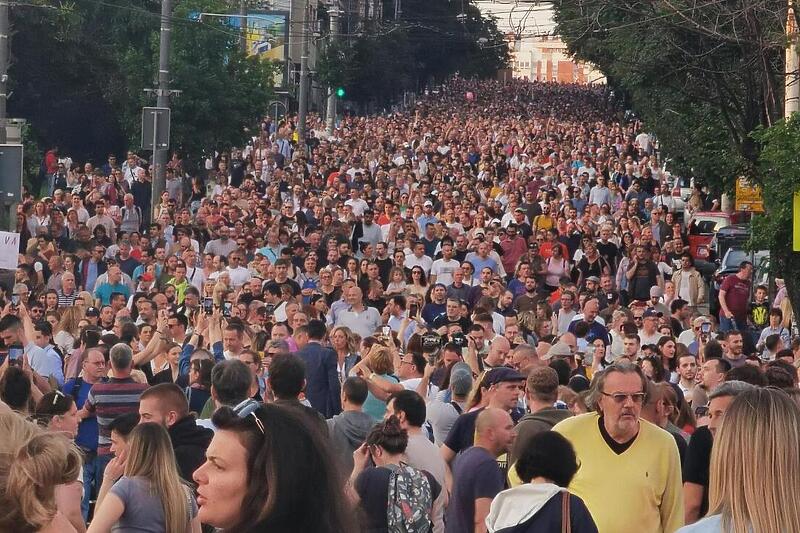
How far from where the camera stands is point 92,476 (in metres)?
11.3

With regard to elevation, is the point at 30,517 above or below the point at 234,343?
above

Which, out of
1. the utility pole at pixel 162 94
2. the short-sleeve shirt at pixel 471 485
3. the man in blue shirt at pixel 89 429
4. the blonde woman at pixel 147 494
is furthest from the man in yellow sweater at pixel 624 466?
the utility pole at pixel 162 94

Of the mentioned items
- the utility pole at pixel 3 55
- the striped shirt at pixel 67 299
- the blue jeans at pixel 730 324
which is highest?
the utility pole at pixel 3 55

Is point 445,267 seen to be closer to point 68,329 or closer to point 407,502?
point 68,329

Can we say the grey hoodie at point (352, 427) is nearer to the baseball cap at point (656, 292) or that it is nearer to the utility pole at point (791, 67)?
the utility pole at point (791, 67)

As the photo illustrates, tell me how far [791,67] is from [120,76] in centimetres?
2690

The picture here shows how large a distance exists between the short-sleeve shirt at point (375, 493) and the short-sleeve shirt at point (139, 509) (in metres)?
1.09

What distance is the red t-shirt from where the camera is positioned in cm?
2284

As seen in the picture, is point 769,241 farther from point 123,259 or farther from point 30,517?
point 30,517

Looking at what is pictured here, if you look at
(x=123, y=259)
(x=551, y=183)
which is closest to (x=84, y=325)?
(x=123, y=259)

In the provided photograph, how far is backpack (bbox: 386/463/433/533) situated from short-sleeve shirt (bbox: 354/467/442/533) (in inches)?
1.1

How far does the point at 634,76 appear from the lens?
96.2 ft

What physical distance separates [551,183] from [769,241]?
1724cm

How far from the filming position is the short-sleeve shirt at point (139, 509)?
6895 mm
